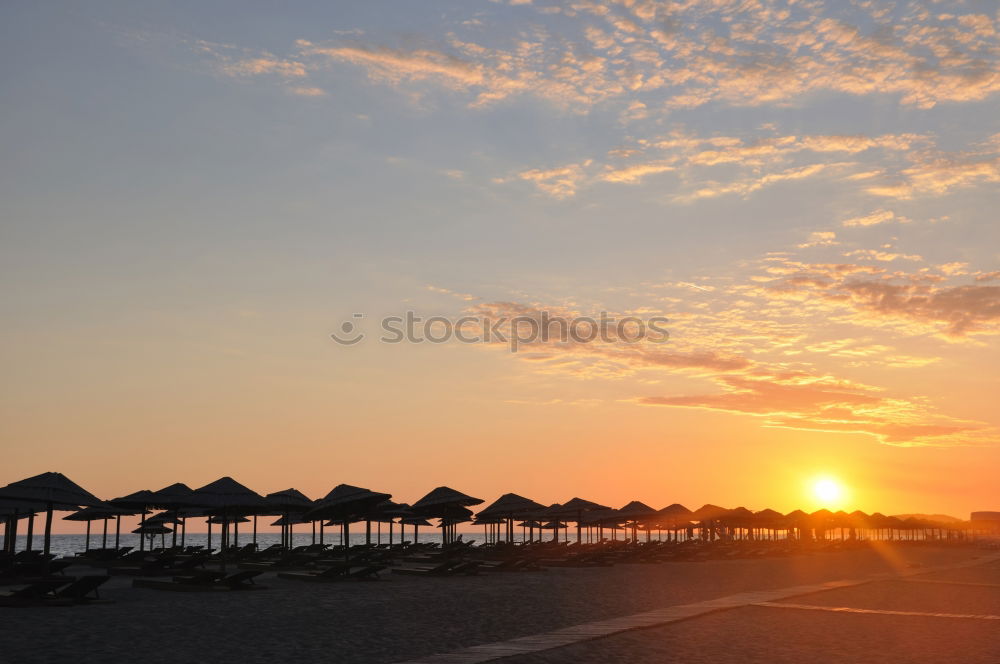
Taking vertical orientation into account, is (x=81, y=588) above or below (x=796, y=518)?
above

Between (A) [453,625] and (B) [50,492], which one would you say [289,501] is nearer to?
(B) [50,492]

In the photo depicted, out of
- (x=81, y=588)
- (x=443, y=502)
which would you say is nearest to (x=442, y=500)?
(x=443, y=502)

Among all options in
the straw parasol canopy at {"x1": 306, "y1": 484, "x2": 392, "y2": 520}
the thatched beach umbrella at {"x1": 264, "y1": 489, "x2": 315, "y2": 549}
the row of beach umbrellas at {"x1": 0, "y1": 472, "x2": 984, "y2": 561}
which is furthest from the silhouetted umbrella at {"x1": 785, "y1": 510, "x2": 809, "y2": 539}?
the straw parasol canopy at {"x1": 306, "y1": 484, "x2": 392, "y2": 520}

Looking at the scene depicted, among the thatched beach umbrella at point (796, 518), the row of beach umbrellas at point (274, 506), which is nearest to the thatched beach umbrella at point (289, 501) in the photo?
the row of beach umbrellas at point (274, 506)

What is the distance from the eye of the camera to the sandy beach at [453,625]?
12.0 m

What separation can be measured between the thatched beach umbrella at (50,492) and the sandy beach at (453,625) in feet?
8.22

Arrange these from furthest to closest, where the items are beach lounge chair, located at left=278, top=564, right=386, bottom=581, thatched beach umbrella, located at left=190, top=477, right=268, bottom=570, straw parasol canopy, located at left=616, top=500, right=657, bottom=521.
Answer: straw parasol canopy, located at left=616, top=500, right=657, bottom=521 < beach lounge chair, located at left=278, top=564, right=386, bottom=581 < thatched beach umbrella, located at left=190, top=477, right=268, bottom=570

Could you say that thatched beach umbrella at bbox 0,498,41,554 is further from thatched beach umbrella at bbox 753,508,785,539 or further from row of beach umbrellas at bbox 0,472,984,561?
thatched beach umbrella at bbox 753,508,785,539

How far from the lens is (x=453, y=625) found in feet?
49.7

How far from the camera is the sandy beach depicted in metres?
12.0

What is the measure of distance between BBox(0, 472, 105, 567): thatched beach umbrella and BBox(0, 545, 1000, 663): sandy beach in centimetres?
251

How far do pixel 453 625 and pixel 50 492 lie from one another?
11.9 metres

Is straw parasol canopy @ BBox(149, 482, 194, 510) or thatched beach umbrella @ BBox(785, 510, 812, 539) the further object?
thatched beach umbrella @ BBox(785, 510, 812, 539)

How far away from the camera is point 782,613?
683 inches
